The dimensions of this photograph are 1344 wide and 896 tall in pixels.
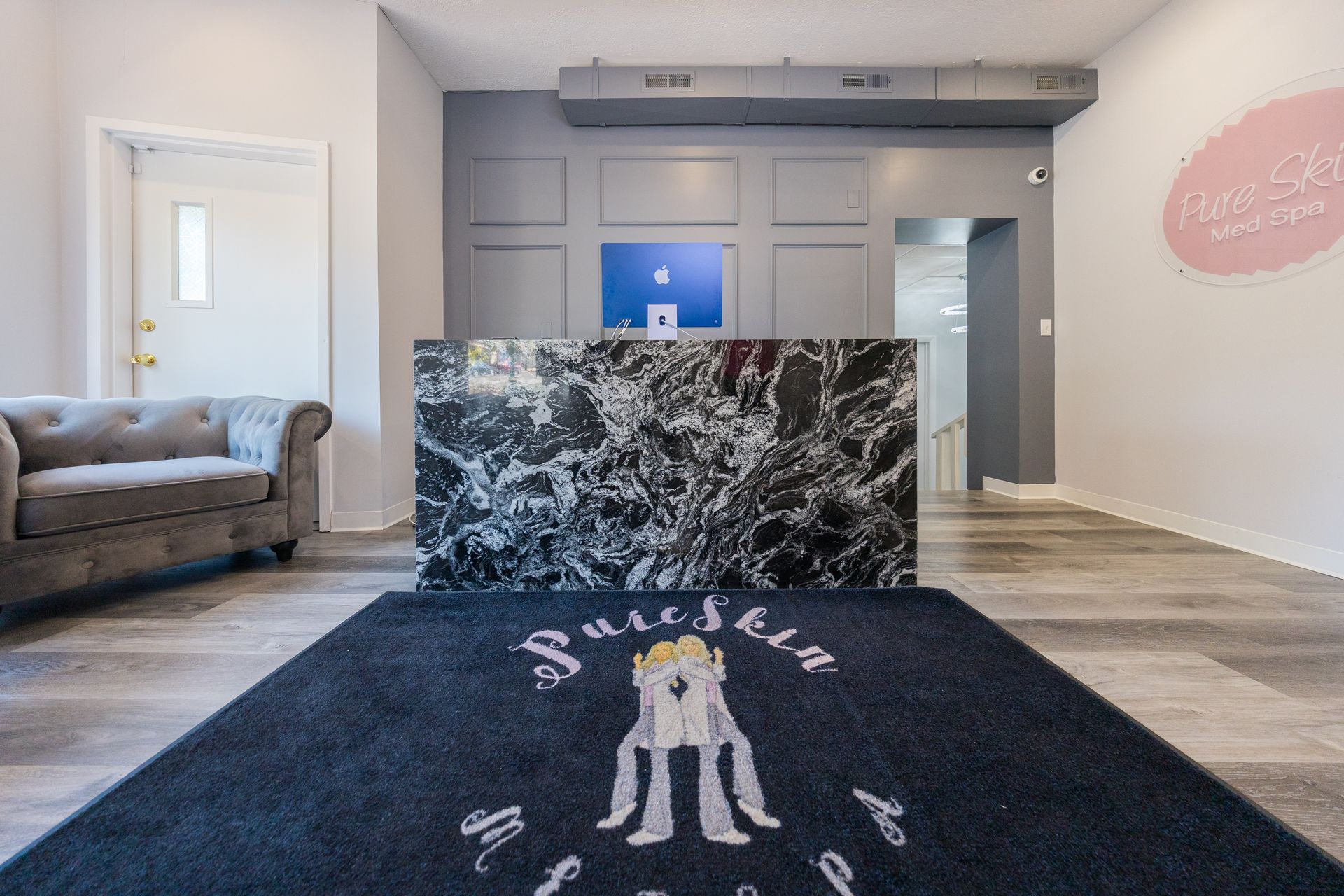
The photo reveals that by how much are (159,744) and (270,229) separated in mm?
2978

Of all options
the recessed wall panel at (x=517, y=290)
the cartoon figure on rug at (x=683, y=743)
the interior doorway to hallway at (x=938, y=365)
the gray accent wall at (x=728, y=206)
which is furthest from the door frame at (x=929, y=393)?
the cartoon figure on rug at (x=683, y=743)

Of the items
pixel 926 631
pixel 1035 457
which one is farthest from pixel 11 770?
pixel 1035 457

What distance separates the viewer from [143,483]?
1851mm

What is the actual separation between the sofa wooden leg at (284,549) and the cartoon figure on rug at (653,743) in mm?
1851

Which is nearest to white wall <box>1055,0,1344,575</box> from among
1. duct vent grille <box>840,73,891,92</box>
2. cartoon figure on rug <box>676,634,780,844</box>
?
duct vent grille <box>840,73,891,92</box>

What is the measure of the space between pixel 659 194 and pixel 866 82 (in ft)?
5.09

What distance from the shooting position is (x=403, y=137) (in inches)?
127

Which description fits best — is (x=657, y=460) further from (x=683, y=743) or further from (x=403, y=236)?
(x=403, y=236)

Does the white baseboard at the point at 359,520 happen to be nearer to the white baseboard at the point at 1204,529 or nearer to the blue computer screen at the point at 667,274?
the blue computer screen at the point at 667,274

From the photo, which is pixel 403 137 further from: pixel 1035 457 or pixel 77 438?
pixel 1035 457

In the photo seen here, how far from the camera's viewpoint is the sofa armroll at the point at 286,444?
2.26m

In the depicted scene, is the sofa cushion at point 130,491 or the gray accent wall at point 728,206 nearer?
the sofa cushion at point 130,491

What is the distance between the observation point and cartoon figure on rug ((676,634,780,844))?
2.71 ft

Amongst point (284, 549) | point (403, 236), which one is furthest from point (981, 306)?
point (284, 549)
